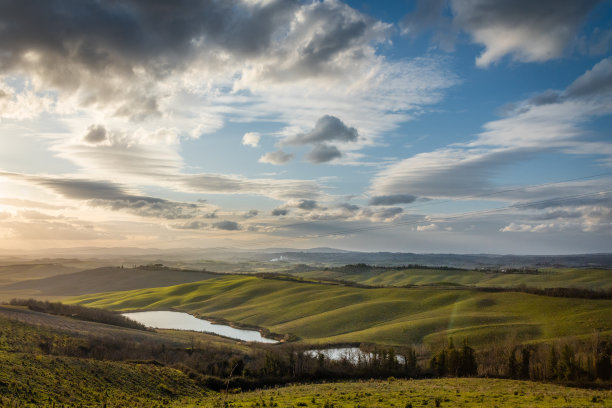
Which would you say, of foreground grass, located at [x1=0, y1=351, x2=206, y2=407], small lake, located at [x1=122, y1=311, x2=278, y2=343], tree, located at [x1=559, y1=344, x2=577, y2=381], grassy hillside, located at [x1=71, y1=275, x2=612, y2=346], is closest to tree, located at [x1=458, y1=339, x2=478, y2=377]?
tree, located at [x1=559, y1=344, x2=577, y2=381]

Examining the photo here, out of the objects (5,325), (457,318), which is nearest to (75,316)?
(5,325)

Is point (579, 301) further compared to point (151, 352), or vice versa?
point (579, 301)

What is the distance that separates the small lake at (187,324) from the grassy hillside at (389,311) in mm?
5239

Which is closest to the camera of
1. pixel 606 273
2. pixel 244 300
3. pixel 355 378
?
pixel 355 378

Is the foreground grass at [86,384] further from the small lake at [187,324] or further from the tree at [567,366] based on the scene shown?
the small lake at [187,324]

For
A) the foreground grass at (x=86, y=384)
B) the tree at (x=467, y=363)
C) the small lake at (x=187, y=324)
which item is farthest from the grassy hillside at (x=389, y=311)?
the foreground grass at (x=86, y=384)

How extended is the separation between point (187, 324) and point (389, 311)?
57.7m

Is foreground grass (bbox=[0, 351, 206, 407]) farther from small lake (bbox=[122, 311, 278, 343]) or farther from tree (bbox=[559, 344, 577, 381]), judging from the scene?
small lake (bbox=[122, 311, 278, 343])

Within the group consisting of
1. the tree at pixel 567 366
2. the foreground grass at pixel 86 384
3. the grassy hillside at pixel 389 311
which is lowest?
the grassy hillside at pixel 389 311

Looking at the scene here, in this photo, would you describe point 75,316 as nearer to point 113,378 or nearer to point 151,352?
point 151,352

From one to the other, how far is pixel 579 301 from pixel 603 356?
178 ft

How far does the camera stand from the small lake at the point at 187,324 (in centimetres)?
9874

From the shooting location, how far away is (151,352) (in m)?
56.5

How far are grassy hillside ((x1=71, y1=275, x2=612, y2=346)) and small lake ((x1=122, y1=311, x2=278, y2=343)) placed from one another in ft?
17.2
